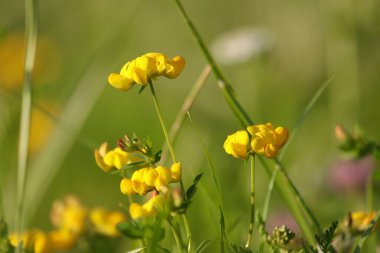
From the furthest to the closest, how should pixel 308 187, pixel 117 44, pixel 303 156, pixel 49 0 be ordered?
pixel 49 0, pixel 303 156, pixel 308 187, pixel 117 44

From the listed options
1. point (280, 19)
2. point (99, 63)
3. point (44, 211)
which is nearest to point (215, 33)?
point (280, 19)

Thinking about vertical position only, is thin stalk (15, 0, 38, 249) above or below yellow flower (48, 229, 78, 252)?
above

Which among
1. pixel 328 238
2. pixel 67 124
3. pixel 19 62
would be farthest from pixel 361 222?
pixel 19 62

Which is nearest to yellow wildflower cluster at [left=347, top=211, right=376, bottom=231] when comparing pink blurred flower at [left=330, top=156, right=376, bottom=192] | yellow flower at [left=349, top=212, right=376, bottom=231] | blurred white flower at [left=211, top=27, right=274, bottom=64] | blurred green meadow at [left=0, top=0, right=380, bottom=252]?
yellow flower at [left=349, top=212, right=376, bottom=231]

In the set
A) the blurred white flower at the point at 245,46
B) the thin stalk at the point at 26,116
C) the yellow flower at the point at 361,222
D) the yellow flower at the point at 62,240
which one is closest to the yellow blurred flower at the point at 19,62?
the blurred white flower at the point at 245,46

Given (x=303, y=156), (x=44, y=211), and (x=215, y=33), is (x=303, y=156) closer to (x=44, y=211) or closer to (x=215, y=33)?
(x=44, y=211)

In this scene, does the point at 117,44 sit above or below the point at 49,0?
below

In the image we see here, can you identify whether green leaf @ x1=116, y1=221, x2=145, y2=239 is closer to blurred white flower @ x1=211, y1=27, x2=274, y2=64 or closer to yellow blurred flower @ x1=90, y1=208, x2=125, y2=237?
yellow blurred flower @ x1=90, y1=208, x2=125, y2=237
